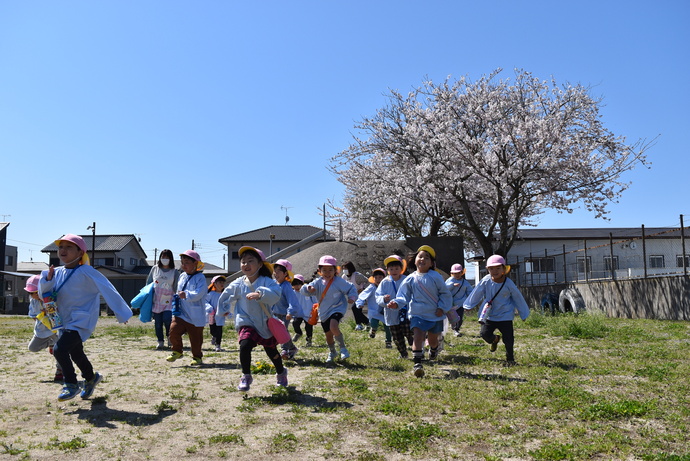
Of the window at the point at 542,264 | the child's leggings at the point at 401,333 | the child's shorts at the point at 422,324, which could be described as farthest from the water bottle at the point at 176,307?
the window at the point at 542,264

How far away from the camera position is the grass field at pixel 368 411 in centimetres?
429

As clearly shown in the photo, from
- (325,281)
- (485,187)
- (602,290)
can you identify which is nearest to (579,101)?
(485,187)

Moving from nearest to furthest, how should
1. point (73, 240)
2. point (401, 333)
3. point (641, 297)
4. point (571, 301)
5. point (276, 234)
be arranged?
point (73, 240), point (401, 333), point (641, 297), point (571, 301), point (276, 234)

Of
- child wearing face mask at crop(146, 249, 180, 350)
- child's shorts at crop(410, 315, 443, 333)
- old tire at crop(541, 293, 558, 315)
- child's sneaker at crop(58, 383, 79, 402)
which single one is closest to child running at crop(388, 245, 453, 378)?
child's shorts at crop(410, 315, 443, 333)

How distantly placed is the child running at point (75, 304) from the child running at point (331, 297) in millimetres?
3360

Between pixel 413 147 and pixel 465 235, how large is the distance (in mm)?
10804

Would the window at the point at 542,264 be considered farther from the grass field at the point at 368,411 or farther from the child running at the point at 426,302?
the child running at the point at 426,302

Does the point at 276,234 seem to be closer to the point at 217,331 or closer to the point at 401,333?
the point at 217,331

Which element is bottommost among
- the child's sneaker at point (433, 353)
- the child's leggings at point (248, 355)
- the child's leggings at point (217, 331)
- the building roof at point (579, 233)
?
the child's sneaker at point (433, 353)

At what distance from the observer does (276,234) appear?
6681 cm

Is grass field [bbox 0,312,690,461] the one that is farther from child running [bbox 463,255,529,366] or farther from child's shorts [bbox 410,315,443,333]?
child's shorts [bbox 410,315,443,333]

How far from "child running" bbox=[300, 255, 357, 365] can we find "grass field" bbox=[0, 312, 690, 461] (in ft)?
1.37

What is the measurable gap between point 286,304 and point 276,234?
57610mm

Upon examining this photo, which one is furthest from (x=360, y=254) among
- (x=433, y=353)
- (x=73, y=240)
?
(x=73, y=240)
